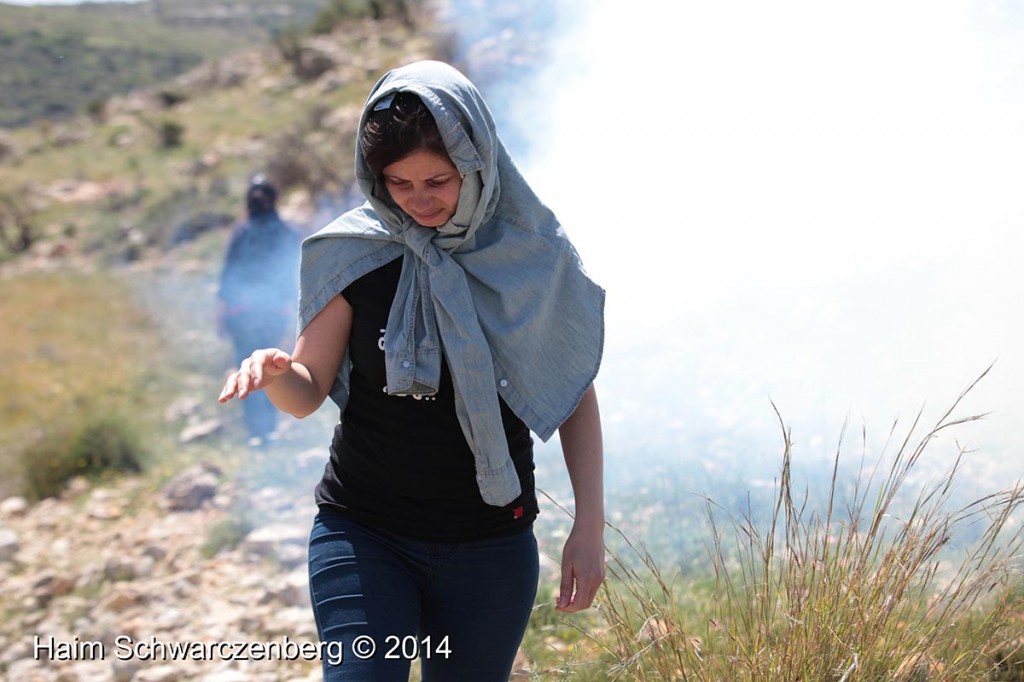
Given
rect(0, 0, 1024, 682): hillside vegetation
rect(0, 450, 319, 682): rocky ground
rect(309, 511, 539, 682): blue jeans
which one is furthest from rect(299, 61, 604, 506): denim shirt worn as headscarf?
rect(0, 450, 319, 682): rocky ground

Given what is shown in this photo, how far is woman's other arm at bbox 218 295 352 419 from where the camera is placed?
69.1 inches

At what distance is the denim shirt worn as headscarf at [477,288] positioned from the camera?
5.77 ft

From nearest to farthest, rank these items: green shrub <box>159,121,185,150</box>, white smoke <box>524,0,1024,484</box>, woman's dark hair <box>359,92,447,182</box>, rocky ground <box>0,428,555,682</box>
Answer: woman's dark hair <box>359,92,447,182</box>
rocky ground <box>0,428,555,682</box>
white smoke <box>524,0,1024,484</box>
green shrub <box>159,121,185,150</box>

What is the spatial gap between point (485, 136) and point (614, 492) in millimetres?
2713

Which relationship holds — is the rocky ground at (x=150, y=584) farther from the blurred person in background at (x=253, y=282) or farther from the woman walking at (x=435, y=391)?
the woman walking at (x=435, y=391)

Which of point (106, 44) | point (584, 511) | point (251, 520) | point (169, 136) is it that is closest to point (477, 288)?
point (584, 511)

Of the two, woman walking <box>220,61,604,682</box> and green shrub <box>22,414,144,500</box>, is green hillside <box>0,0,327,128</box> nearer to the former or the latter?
green shrub <box>22,414,144,500</box>

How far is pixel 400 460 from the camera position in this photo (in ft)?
5.83

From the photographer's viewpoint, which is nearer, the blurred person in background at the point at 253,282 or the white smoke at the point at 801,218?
the white smoke at the point at 801,218

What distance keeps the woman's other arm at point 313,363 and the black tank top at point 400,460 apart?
0.08 ft

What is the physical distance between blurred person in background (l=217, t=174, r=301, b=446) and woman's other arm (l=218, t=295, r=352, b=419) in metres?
4.52

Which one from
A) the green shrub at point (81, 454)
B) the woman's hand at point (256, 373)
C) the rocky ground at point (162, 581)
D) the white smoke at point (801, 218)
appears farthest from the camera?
the green shrub at point (81, 454)

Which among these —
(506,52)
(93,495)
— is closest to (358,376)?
(93,495)

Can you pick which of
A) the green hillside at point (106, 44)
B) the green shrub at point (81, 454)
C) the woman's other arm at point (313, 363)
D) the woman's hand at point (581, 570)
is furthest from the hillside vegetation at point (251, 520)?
the green hillside at point (106, 44)
